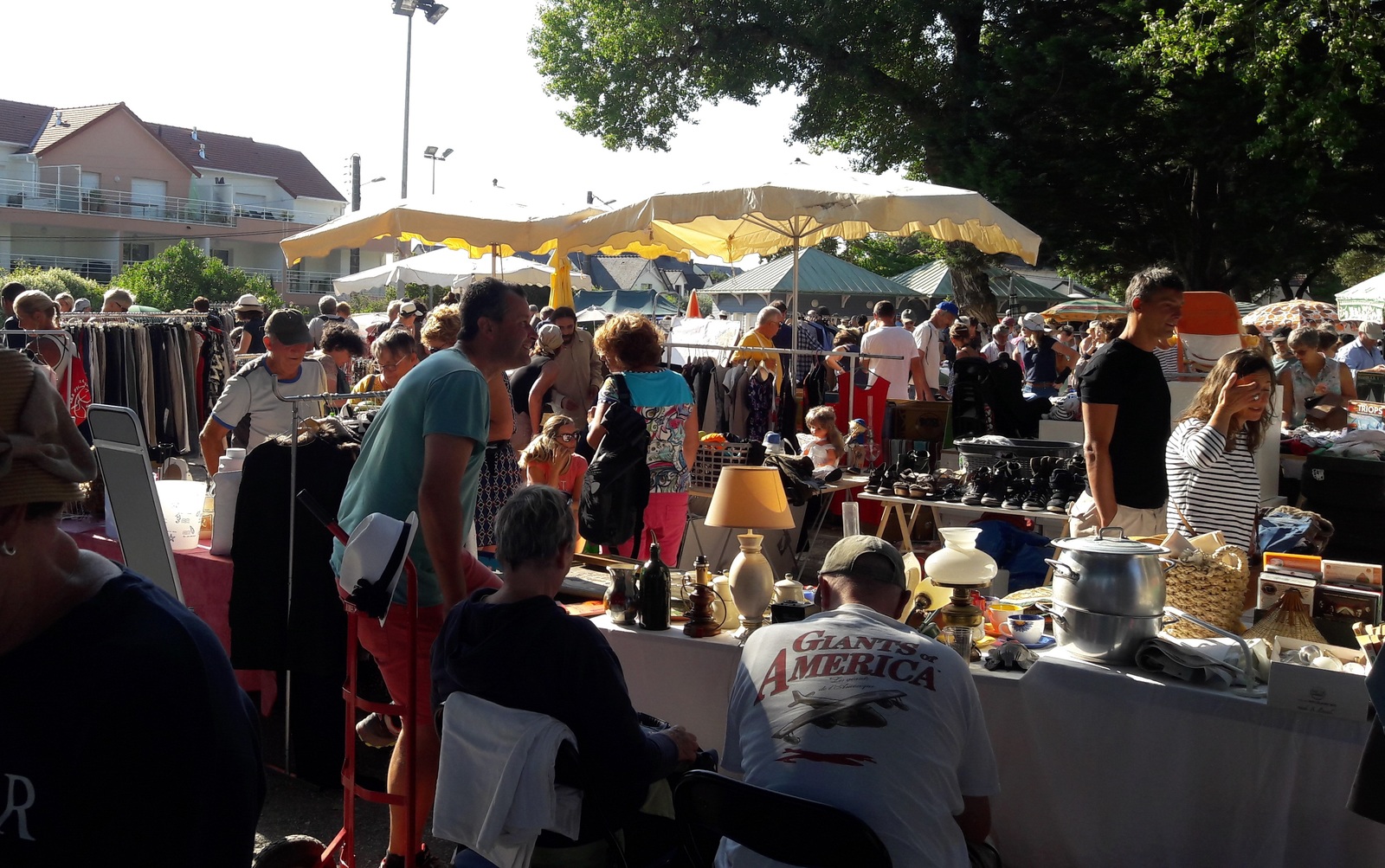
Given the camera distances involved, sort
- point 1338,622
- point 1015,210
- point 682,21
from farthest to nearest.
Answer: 1. point 682,21
2. point 1015,210
3. point 1338,622

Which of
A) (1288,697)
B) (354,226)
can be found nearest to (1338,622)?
(1288,697)

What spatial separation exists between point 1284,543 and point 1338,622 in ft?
3.65

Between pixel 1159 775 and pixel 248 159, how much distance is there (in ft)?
170

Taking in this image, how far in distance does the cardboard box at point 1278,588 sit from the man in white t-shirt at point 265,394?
4114mm

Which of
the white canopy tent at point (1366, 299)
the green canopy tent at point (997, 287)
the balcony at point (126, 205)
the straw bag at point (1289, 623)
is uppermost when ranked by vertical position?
the balcony at point (126, 205)

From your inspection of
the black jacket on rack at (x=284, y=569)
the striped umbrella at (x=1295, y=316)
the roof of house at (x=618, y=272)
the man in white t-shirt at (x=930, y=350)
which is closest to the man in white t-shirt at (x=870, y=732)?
the black jacket on rack at (x=284, y=569)

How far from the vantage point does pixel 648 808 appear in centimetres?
267

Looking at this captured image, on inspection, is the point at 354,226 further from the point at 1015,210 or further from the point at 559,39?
the point at 559,39

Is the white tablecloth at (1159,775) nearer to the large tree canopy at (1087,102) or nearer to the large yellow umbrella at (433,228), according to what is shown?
the large yellow umbrella at (433,228)

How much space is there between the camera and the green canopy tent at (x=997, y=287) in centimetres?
2936

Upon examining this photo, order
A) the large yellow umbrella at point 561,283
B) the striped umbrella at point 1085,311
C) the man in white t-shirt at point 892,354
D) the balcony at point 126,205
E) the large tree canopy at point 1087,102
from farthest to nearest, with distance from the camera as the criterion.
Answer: the balcony at point 126,205 → the striped umbrella at point 1085,311 → the large tree canopy at point 1087,102 → the large yellow umbrella at point 561,283 → the man in white t-shirt at point 892,354

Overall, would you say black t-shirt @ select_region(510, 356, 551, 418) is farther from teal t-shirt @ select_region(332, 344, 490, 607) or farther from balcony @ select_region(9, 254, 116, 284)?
balcony @ select_region(9, 254, 116, 284)

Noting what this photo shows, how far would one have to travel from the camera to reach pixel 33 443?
4.31 ft

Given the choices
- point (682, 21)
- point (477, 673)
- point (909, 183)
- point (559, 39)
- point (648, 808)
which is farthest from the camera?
point (559, 39)
